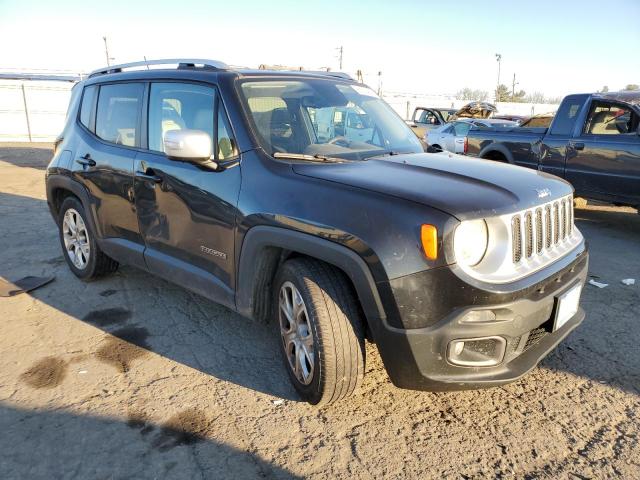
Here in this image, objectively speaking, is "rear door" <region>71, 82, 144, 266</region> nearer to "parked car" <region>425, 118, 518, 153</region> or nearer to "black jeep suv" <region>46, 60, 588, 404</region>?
"black jeep suv" <region>46, 60, 588, 404</region>

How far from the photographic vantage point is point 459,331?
231cm

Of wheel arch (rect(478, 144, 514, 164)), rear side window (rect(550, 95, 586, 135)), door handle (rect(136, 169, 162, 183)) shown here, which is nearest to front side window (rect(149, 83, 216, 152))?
door handle (rect(136, 169, 162, 183))

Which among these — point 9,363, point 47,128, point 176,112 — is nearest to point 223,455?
point 9,363

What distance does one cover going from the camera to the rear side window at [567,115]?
7277 mm

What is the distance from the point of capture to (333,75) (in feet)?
13.8

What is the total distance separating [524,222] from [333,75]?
7.49 feet

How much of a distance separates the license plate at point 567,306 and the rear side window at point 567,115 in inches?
204

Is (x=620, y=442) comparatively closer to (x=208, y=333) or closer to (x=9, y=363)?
(x=208, y=333)

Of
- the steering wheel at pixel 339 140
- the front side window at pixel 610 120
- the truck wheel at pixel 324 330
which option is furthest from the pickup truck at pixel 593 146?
the truck wheel at pixel 324 330

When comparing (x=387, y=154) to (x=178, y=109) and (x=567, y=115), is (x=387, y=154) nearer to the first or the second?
(x=178, y=109)

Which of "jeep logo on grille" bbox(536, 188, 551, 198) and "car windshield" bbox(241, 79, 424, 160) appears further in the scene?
"car windshield" bbox(241, 79, 424, 160)

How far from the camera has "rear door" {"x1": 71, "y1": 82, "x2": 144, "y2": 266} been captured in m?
3.93

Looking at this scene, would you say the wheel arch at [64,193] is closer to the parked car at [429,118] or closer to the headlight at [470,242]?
the headlight at [470,242]

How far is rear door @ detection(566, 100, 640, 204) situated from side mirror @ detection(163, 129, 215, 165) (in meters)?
5.71
